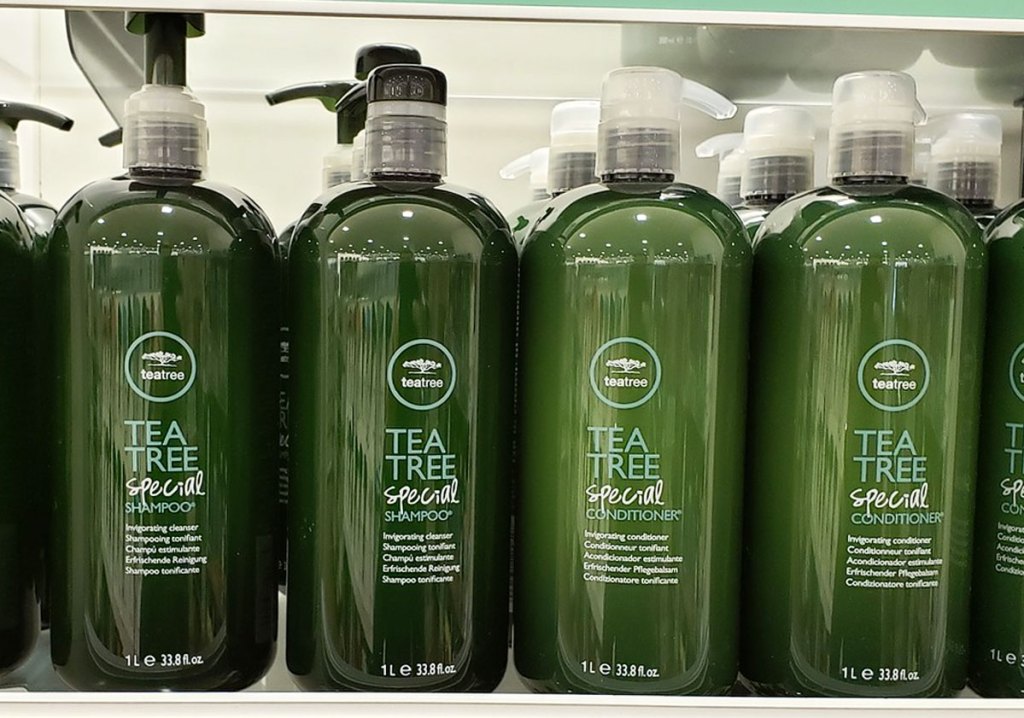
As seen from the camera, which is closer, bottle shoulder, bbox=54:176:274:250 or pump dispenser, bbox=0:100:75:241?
bottle shoulder, bbox=54:176:274:250

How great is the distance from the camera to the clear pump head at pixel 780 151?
0.67 m

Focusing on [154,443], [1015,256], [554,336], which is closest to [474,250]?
[554,336]

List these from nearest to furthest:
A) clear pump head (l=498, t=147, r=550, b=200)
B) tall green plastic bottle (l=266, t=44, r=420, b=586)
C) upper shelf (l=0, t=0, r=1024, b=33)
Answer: upper shelf (l=0, t=0, r=1024, b=33)
tall green plastic bottle (l=266, t=44, r=420, b=586)
clear pump head (l=498, t=147, r=550, b=200)

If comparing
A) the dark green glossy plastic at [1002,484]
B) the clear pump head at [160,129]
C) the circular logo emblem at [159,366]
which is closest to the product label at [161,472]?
the circular logo emblem at [159,366]

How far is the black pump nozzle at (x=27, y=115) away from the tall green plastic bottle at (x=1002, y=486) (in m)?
0.62

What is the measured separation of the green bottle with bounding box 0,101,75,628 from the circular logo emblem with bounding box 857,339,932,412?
443 millimetres

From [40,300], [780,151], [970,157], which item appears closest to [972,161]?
[970,157]

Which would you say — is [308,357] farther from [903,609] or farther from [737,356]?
[903,609]

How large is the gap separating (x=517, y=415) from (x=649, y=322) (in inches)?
4.1

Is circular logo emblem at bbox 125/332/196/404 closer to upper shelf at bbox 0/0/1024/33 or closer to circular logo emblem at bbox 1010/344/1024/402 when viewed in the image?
upper shelf at bbox 0/0/1024/33

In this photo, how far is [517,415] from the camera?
1.86ft

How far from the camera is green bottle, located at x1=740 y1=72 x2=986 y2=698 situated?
0.51 meters

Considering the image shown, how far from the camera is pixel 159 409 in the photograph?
0.51 m

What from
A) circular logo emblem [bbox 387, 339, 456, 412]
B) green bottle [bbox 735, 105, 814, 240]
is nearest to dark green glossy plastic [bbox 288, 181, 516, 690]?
circular logo emblem [bbox 387, 339, 456, 412]
